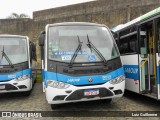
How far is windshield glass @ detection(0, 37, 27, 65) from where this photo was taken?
31.5 feet

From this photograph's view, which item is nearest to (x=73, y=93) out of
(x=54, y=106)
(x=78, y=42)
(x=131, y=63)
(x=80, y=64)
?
(x=80, y=64)

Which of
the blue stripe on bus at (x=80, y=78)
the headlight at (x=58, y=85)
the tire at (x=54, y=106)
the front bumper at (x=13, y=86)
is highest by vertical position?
the blue stripe on bus at (x=80, y=78)

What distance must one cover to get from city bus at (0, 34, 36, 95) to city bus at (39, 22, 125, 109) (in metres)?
2.32

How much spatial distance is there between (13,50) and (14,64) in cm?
66

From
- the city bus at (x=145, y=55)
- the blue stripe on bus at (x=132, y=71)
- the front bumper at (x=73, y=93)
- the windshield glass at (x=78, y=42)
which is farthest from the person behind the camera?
the blue stripe on bus at (x=132, y=71)

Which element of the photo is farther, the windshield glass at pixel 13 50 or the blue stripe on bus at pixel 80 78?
the windshield glass at pixel 13 50

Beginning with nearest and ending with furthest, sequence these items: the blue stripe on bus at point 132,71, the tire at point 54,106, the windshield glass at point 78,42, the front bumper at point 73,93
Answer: the front bumper at point 73,93
the windshield glass at point 78,42
the tire at point 54,106
the blue stripe on bus at point 132,71

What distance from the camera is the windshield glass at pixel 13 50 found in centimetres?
960

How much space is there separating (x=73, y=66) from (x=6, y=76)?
11.1 feet

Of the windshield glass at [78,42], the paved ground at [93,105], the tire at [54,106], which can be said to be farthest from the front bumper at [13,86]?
the windshield glass at [78,42]

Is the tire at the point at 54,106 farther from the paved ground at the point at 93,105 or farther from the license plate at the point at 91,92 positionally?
the license plate at the point at 91,92

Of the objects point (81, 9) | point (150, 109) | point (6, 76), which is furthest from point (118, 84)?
point (81, 9)

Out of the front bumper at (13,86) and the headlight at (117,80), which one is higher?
the headlight at (117,80)

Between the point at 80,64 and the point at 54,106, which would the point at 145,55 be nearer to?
the point at 80,64
